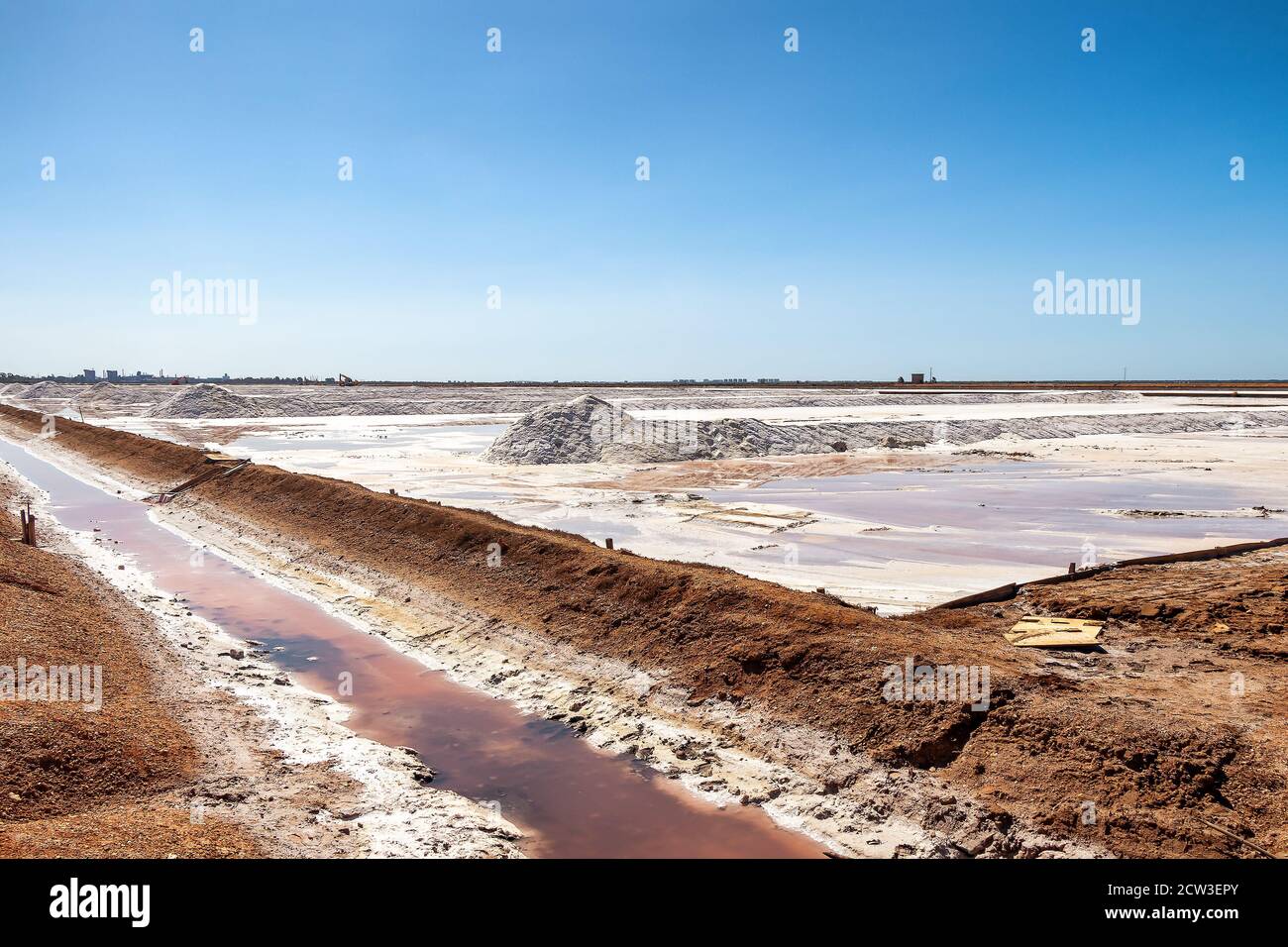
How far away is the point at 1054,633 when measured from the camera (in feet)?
36.4

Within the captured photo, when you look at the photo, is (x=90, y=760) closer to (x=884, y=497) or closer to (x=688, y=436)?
(x=884, y=497)

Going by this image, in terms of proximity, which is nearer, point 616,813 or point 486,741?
point 616,813

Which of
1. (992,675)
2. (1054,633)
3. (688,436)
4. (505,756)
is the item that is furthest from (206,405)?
(992,675)

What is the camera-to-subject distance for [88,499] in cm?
2952

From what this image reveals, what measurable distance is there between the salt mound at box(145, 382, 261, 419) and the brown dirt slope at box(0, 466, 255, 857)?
70053 mm

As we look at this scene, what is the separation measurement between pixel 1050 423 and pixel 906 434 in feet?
44.9

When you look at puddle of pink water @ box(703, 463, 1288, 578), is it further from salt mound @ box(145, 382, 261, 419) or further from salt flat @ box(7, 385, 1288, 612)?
salt mound @ box(145, 382, 261, 419)

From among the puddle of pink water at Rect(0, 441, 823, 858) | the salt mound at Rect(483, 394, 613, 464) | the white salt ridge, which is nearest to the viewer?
the puddle of pink water at Rect(0, 441, 823, 858)

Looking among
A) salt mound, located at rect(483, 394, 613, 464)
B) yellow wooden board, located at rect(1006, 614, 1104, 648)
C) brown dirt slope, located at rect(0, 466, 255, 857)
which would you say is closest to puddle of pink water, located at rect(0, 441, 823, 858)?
brown dirt slope, located at rect(0, 466, 255, 857)

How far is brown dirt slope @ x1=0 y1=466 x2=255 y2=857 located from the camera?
20.5ft

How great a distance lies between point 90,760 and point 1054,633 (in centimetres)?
1138

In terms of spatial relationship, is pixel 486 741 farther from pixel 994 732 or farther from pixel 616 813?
pixel 994 732

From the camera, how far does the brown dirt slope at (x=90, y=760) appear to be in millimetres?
6250
